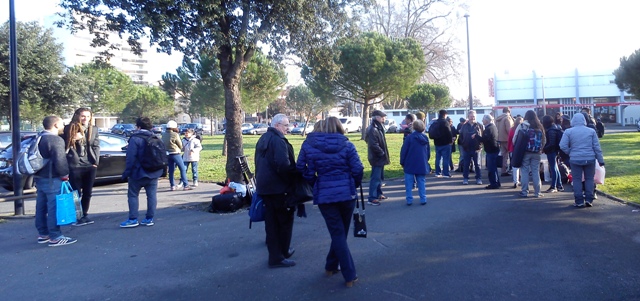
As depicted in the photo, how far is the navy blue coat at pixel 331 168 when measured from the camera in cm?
514

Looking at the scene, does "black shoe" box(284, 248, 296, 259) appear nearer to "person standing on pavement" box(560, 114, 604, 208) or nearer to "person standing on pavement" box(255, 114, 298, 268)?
"person standing on pavement" box(255, 114, 298, 268)

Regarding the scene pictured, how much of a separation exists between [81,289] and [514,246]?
4.93m

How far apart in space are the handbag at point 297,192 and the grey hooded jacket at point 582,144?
5.41m

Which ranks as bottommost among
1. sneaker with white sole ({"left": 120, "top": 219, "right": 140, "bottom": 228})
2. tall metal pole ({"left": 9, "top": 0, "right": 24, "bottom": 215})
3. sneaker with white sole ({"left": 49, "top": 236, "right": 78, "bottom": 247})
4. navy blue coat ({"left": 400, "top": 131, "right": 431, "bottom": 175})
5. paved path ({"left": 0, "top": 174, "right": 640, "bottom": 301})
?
paved path ({"left": 0, "top": 174, "right": 640, "bottom": 301})

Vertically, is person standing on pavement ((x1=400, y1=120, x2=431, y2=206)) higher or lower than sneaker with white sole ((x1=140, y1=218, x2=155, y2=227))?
higher

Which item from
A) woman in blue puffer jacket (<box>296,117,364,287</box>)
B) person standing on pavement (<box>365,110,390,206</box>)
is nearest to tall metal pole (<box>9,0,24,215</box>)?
person standing on pavement (<box>365,110,390,206</box>)

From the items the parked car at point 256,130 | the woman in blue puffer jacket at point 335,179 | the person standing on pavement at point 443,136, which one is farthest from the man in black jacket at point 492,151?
the parked car at point 256,130

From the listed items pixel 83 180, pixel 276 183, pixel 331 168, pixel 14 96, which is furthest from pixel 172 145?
pixel 331 168

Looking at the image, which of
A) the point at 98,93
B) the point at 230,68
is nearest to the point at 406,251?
the point at 230,68

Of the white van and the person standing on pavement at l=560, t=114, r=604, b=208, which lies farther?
Answer: the white van

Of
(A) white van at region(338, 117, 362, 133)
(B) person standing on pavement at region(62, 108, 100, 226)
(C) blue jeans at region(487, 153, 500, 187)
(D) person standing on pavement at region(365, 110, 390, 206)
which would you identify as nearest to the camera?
(B) person standing on pavement at region(62, 108, 100, 226)

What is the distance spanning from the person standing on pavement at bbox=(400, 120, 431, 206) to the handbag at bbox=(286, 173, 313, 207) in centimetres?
415

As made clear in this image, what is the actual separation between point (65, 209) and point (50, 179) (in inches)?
17.6

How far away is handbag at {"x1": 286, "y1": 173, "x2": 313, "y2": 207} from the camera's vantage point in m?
5.72
